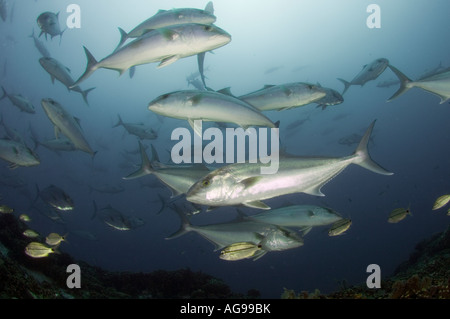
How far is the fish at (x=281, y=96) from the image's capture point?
3.98 meters

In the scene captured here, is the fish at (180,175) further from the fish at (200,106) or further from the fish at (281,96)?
the fish at (281,96)

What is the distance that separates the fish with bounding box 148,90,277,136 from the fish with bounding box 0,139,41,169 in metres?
3.22

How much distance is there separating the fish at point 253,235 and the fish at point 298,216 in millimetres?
351

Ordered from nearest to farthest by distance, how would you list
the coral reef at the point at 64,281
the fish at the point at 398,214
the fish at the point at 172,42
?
the fish at the point at 172,42, the coral reef at the point at 64,281, the fish at the point at 398,214

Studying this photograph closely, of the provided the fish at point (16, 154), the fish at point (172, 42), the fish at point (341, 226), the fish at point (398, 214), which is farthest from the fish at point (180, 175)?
the fish at point (398, 214)

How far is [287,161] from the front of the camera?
2.92 metres

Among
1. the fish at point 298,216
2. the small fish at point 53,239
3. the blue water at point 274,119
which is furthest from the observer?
the blue water at point 274,119

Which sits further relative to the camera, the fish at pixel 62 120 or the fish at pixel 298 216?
the fish at pixel 298 216

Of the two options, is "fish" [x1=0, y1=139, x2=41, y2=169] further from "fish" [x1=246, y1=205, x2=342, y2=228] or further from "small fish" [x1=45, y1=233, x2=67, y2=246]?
"fish" [x1=246, y1=205, x2=342, y2=228]

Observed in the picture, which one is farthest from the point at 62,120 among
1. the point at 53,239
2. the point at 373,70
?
the point at 373,70

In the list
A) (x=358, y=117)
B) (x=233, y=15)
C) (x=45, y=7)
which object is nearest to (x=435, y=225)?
(x=358, y=117)

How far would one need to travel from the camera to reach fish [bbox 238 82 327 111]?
3980 mm

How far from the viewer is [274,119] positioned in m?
68.6
